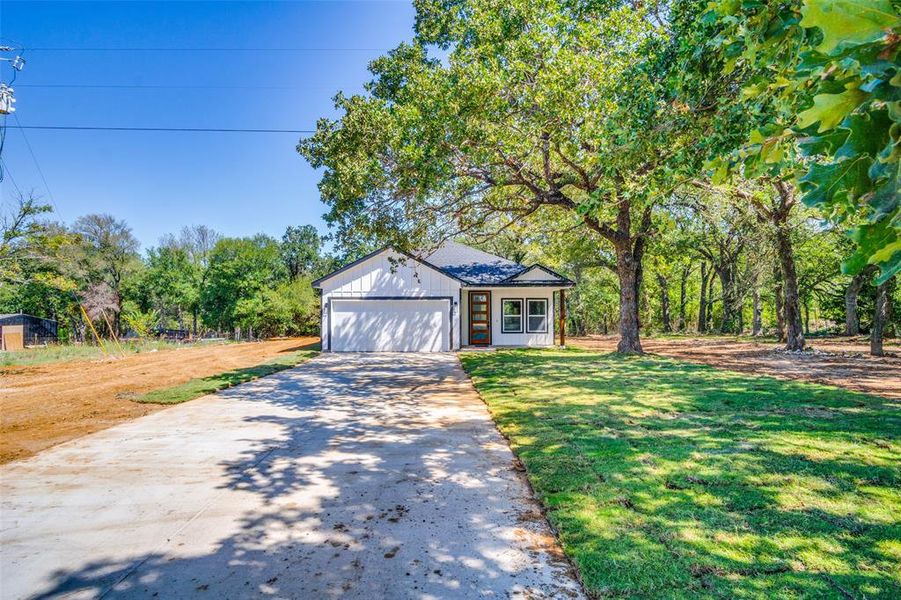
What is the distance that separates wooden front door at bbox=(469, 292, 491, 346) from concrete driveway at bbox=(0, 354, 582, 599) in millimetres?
12880

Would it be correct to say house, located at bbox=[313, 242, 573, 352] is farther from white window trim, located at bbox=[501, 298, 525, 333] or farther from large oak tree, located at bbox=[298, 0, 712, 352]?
large oak tree, located at bbox=[298, 0, 712, 352]

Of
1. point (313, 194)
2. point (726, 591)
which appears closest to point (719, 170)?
point (726, 591)

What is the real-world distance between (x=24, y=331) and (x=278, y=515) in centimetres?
4095

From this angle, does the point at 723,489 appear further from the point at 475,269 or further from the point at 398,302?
the point at 475,269

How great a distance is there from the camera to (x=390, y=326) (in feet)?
59.1

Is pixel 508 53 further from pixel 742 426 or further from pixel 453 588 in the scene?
pixel 453 588

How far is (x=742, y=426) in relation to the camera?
5.18m

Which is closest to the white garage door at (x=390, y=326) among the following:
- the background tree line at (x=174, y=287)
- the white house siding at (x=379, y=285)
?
the white house siding at (x=379, y=285)

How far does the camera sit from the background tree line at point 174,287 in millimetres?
29484

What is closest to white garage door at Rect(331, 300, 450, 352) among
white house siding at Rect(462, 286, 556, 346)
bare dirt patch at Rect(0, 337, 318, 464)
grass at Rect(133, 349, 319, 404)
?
white house siding at Rect(462, 286, 556, 346)

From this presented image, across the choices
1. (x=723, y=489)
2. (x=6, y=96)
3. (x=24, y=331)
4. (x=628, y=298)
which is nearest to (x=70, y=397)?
(x=6, y=96)

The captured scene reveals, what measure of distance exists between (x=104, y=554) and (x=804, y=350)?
659 inches

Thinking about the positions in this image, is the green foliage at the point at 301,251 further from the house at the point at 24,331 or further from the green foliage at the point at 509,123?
the green foliage at the point at 509,123

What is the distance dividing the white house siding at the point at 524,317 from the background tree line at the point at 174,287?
15.1 meters
